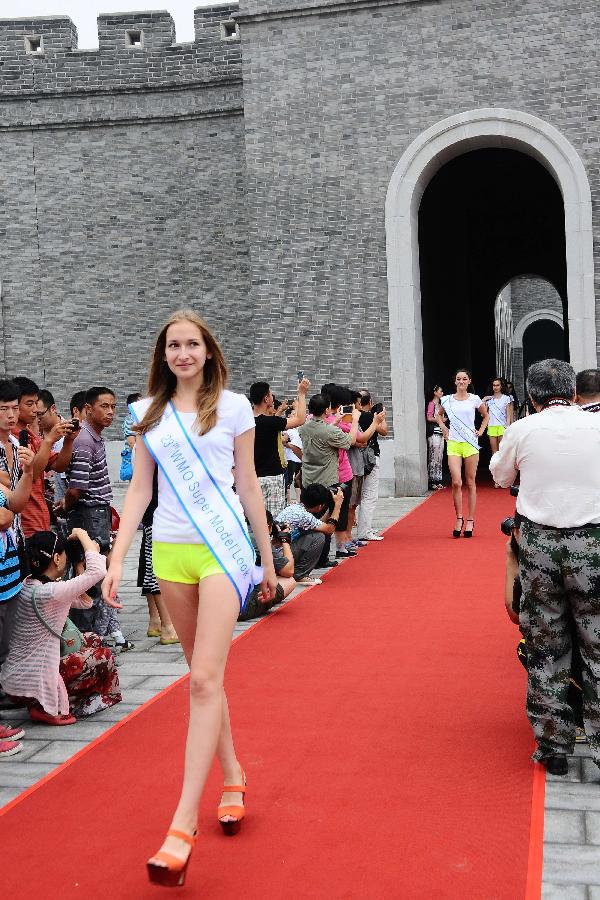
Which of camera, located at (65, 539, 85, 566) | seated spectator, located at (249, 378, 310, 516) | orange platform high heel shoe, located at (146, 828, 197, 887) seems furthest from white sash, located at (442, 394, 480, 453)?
orange platform high heel shoe, located at (146, 828, 197, 887)

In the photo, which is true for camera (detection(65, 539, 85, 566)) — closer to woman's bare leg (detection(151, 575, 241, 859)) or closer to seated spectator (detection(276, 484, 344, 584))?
woman's bare leg (detection(151, 575, 241, 859))

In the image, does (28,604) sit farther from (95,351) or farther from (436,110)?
(95,351)

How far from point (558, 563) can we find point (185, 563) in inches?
60.0

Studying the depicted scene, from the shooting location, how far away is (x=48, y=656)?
4867 mm

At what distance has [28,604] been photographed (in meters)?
4.84

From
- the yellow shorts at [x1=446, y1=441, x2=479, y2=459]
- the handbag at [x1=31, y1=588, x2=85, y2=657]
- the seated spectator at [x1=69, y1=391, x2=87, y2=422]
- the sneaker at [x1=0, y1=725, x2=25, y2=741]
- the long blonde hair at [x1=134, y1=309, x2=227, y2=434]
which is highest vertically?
the long blonde hair at [x1=134, y1=309, x2=227, y2=434]

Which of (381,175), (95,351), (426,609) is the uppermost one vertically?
(381,175)

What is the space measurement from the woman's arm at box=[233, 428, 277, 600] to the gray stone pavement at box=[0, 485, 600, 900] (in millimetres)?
1253

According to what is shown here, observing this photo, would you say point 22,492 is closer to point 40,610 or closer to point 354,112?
point 40,610

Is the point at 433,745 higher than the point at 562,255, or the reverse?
the point at 562,255

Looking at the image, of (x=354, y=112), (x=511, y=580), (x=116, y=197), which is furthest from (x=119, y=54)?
(x=511, y=580)

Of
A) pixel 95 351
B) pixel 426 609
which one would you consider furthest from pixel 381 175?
pixel 426 609

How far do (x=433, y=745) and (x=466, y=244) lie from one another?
67.3 feet

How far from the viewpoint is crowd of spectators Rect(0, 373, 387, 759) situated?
483 cm
